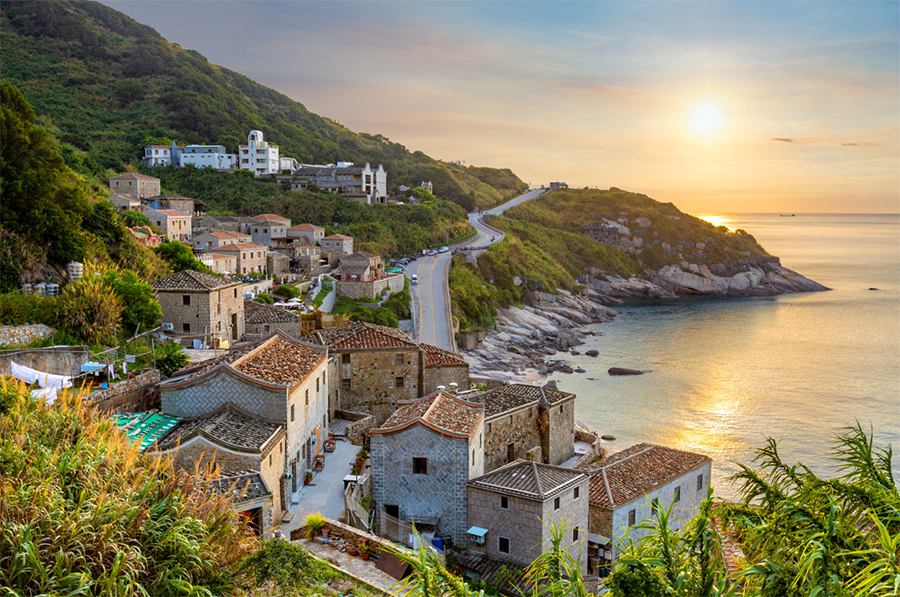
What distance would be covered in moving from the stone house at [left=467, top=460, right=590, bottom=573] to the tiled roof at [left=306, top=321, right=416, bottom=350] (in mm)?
11617

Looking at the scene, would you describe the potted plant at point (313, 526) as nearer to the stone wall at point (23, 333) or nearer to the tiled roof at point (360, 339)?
the stone wall at point (23, 333)

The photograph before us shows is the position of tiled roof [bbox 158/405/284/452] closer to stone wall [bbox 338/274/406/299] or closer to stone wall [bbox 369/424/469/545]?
stone wall [bbox 369/424/469/545]

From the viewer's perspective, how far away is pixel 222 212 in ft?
259

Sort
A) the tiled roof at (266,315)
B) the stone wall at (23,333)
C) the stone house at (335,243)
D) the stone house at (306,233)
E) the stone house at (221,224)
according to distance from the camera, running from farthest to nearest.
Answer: the stone house at (306,233)
the stone house at (221,224)
the stone house at (335,243)
the tiled roof at (266,315)
the stone wall at (23,333)

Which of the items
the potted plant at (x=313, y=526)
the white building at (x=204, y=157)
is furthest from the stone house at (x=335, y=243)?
the potted plant at (x=313, y=526)

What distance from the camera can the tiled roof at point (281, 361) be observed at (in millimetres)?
19984

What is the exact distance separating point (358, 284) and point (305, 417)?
29693mm

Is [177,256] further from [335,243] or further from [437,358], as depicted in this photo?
[335,243]

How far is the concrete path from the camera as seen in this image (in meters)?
18.6

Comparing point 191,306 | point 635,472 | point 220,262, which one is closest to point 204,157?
point 220,262

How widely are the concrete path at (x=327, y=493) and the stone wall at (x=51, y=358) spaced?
895cm

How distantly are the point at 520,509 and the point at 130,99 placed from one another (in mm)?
121345

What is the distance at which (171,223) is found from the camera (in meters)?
58.9

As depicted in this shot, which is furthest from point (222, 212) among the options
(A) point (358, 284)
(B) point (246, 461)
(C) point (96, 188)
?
(B) point (246, 461)
